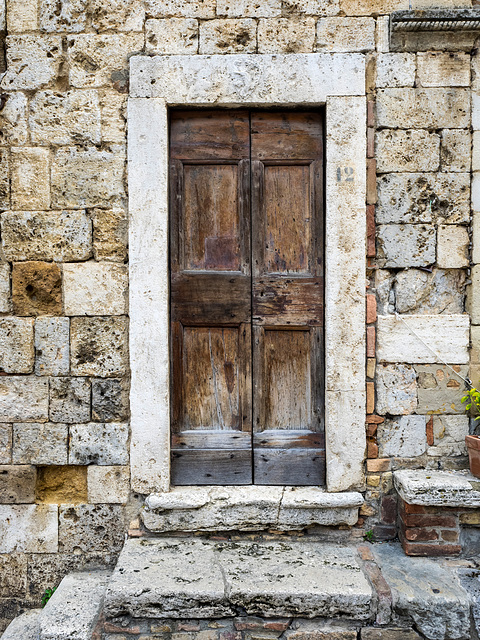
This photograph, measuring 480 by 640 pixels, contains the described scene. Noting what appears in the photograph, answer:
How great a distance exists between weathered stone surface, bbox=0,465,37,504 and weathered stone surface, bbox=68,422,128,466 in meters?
0.27

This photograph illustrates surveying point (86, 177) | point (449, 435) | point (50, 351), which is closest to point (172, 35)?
point (86, 177)

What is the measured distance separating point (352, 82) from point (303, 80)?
0.28m

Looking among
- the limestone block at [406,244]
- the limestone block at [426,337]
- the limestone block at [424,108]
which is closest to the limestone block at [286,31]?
the limestone block at [424,108]

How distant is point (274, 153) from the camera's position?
2.90m

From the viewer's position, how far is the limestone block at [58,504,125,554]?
112 inches

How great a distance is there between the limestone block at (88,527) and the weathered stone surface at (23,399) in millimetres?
583

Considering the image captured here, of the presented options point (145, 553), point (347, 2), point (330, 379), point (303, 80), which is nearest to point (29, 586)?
point (145, 553)

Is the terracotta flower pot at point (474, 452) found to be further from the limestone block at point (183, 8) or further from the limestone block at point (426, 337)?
the limestone block at point (183, 8)

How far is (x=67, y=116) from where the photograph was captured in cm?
280

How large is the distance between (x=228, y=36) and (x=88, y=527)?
300 cm

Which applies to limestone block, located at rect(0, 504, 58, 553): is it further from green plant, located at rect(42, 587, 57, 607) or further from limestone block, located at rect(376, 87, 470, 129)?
limestone block, located at rect(376, 87, 470, 129)

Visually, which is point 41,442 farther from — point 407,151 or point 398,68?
point 398,68

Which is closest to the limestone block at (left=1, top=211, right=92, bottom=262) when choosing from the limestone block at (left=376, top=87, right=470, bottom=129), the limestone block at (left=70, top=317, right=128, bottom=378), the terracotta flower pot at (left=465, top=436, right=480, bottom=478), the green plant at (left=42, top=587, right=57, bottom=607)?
the limestone block at (left=70, top=317, right=128, bottom=378)

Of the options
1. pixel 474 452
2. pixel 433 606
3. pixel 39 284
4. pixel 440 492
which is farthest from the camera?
pixel 39 284
